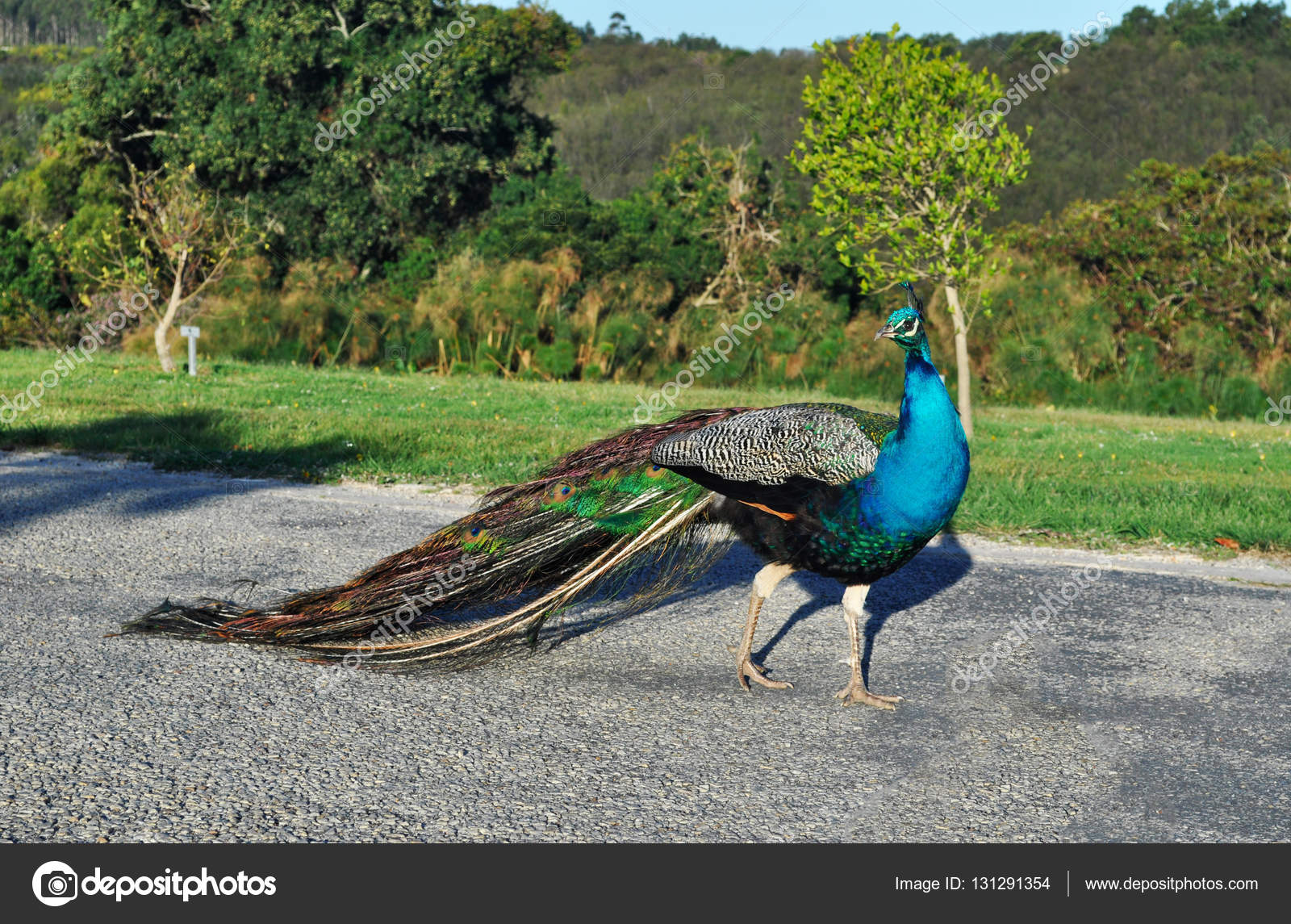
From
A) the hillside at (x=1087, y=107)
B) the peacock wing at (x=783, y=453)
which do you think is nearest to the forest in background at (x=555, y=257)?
the peacock wing at (x=783, y=453)

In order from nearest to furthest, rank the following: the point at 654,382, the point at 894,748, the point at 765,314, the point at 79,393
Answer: the point at 894,748 → the point at 79,393 → the point at 654,382 → the point at 765,314

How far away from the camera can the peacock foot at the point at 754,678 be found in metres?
4.80

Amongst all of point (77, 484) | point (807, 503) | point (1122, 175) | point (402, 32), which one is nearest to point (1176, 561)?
point (807, 503)

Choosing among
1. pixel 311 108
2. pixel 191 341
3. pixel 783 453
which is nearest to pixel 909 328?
pixel 783 453

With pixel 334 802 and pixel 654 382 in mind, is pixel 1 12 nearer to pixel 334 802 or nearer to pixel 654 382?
pixel 654 382

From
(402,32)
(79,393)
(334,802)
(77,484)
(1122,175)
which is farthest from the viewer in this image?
(1122,175)

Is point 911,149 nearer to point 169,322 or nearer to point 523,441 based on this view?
point 523,441

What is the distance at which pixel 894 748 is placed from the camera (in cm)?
413

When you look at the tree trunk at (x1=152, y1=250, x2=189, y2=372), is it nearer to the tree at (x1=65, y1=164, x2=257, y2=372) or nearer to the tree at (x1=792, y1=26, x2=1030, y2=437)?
the tree at (x1=65, y1=164, x2=257, y2=372)

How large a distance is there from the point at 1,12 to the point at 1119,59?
311ft

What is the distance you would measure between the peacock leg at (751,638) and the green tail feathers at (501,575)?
1.22ft

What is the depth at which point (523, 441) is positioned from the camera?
36.4 ft

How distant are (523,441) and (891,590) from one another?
17.6ft

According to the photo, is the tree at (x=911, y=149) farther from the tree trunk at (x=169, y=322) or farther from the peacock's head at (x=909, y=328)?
the tree trunk at (x=169, y=322)
